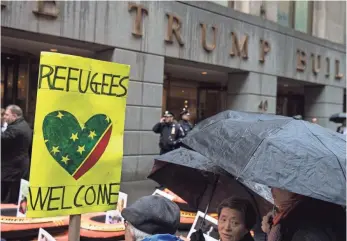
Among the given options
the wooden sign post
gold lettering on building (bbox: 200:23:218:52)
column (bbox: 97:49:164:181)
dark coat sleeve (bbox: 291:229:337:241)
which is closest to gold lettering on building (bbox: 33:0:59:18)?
column (bbox: 97:49:164:181)

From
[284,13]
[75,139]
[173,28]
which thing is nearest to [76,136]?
[75,139]

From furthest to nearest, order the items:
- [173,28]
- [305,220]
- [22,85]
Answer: [22,85] → [173,28] → [305,220]

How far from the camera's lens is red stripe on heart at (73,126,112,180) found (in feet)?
9.30

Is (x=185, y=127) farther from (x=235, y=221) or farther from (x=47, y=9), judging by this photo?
(x=235, y=221)

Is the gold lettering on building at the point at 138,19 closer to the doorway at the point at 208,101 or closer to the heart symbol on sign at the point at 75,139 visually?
the doorway at the point at 208,101

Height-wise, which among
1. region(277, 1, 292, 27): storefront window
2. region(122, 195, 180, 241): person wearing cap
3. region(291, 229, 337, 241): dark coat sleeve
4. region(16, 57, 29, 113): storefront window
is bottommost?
region(291, 229, 337, 241): dark coat sleeve

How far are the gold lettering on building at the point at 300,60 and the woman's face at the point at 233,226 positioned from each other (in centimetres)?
1355

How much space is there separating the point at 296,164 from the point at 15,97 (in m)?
10.6

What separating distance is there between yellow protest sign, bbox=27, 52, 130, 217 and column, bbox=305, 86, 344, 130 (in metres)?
15.4

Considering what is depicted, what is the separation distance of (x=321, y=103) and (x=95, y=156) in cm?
1574

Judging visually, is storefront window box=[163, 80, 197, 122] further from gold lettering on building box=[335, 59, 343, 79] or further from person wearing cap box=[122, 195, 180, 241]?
person wearing cap box=[122, 195, 180, 241]

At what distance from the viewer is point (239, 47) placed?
43.4 feet

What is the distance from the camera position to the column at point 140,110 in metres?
10.6

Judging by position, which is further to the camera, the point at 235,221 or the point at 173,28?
the point at 173,28
